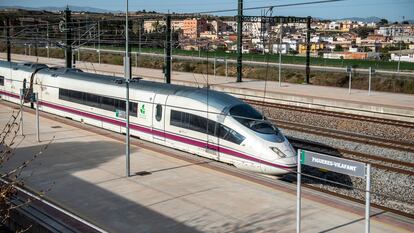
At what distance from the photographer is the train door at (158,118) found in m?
16.7

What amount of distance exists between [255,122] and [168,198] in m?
3.86

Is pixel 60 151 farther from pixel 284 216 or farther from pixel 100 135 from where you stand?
pixel 284 216

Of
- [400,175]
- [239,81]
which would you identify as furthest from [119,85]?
[239,81]

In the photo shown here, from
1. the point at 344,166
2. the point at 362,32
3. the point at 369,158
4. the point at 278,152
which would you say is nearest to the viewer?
the point at 344,166

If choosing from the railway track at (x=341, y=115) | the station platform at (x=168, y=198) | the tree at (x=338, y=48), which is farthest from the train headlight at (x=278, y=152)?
the tree at (x=338, y=48)

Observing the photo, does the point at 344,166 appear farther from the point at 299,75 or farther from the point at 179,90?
the point at 299,75

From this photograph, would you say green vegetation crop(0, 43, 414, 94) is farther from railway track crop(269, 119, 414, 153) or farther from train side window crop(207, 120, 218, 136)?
train side window crop(207, 120, 218, 136)

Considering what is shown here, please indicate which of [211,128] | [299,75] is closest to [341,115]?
[211,128]

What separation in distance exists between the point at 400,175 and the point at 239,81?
24.0 m

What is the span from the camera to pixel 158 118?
55.5 feet

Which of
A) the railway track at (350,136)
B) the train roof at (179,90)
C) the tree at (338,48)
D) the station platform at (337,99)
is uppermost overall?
the tree at (338,48)

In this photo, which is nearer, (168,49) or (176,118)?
(176,118)

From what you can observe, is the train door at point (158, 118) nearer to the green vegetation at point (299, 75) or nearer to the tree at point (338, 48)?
the green vegetation at point (299, 75)

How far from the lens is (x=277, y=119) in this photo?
76.3 feet
